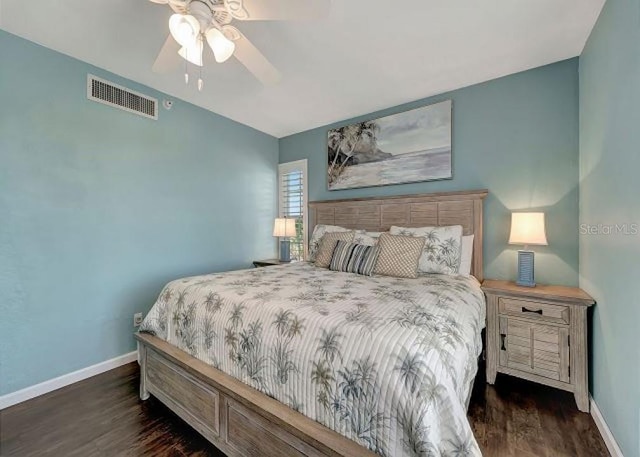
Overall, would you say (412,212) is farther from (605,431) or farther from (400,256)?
(605,431)

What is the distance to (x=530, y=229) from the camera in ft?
7.16

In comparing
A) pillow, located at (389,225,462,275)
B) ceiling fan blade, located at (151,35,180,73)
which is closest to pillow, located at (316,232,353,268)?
pillow, located at (389,225,462,275)

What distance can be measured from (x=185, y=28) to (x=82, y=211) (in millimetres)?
1814

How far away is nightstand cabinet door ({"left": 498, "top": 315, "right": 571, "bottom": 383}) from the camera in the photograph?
6.28 ft

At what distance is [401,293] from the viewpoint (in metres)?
1.70

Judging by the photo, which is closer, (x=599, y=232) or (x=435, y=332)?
(x=435, y=332)

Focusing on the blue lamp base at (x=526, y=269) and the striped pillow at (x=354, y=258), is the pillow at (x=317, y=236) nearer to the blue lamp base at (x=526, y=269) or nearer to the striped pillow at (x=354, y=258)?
the striped pillow at (x=354, y=258)

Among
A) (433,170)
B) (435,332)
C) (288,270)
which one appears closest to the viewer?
(435,332)

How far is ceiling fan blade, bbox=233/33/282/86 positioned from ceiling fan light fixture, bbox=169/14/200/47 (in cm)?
27

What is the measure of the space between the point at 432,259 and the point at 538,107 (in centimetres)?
161

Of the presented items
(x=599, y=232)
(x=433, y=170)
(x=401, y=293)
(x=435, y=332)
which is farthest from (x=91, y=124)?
(x=599, y=232)

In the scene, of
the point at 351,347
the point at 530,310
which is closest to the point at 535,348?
the point at 530,310

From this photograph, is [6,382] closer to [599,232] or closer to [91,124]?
[91,124]

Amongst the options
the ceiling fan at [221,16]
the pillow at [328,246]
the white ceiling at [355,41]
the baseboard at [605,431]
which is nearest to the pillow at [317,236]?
the pillow at [328,246]
